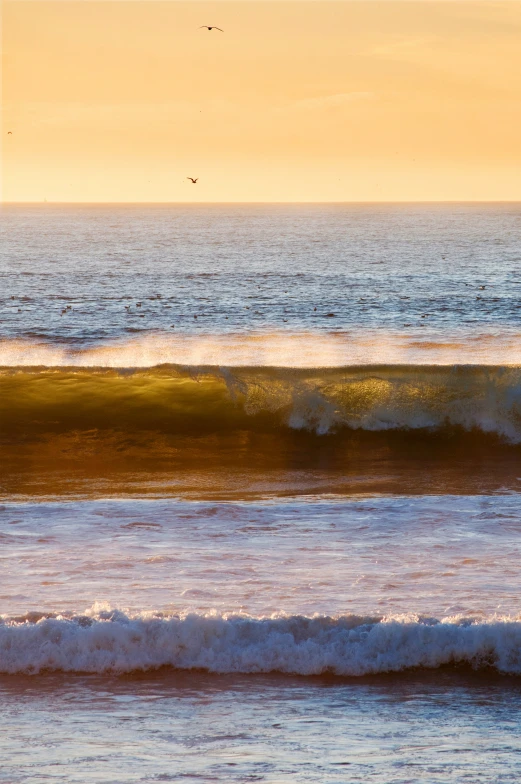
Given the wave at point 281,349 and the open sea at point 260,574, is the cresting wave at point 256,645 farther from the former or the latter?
the wave at point 281,349

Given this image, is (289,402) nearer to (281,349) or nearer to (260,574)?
(260,574)

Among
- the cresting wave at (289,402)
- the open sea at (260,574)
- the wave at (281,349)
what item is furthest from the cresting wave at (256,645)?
the wave at (281,349)

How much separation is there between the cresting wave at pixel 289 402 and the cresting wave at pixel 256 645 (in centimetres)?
1138

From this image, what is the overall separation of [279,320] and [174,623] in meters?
38.0

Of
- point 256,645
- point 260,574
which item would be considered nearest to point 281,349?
point 260,574

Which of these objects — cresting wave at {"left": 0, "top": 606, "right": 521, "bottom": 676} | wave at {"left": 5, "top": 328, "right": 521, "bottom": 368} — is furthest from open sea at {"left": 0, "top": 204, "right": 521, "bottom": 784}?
wave at {"left": 5, "top": 328, "right": 521, "bottom": 368}

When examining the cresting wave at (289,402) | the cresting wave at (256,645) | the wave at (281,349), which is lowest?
the cresting wave at (256,645)

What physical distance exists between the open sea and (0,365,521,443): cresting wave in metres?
0.05

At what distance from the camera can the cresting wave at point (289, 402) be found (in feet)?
62.0

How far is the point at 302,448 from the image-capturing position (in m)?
17.9

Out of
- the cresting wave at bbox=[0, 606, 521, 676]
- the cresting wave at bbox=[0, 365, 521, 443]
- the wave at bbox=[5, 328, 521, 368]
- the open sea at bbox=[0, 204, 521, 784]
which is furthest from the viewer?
the wave at bbox=[5, 328, 521, 368]

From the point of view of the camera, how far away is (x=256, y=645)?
7.20 metres

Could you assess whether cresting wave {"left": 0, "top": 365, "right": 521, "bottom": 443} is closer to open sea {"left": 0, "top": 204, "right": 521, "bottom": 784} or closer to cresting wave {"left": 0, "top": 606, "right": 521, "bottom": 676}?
open sea {"left": 0, "top": 204, "right": 521, "bottom": 784}

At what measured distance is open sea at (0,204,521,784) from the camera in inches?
236
